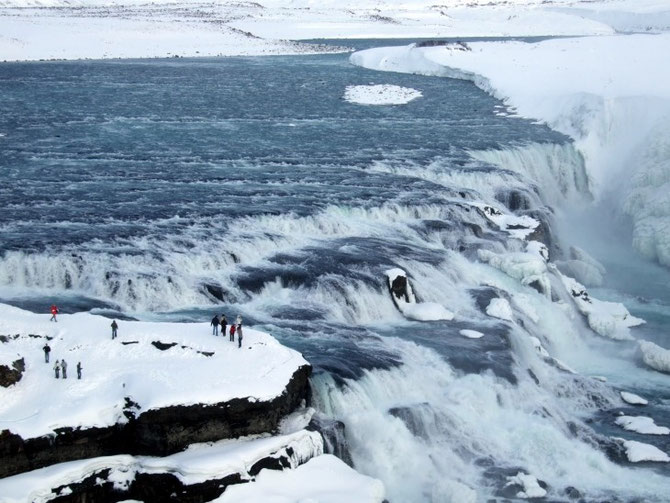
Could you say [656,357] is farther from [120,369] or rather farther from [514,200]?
[120,369]

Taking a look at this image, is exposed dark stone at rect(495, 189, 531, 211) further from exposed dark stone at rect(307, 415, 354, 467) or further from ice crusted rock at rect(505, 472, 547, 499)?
exposed dark stone at rect(307, 415, 354, 467)

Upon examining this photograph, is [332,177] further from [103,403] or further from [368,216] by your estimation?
[103,403]

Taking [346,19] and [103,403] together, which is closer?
[103,403]

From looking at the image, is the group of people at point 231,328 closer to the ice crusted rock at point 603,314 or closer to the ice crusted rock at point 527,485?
the ice crusted rock at point 527,485

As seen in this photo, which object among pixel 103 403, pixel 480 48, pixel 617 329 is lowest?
pixel 617 329

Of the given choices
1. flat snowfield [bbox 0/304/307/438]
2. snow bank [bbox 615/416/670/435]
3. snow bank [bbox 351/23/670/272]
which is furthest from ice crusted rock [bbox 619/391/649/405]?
snow bank [bbox 351/23/670/272]

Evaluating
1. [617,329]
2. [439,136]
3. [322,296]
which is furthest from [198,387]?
[439,136]

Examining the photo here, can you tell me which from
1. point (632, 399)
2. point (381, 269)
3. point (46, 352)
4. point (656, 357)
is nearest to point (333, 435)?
point (46, 352)
